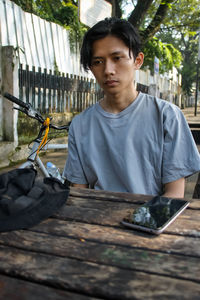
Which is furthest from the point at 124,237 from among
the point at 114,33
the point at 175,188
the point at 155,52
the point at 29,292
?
the point at 155,52

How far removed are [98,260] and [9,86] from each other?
424 centimetres

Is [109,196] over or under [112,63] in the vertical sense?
under

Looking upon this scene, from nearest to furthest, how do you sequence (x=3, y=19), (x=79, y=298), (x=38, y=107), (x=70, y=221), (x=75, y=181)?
(x=79, y=298) < (x=70, y=221) < (x=75, y=181) < (x=3, y=19) < (x=38, y=107)

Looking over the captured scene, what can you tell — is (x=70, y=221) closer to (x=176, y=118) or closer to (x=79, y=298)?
(x=79, y=298)

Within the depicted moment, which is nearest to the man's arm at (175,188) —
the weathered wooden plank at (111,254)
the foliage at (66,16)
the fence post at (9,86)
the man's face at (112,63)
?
the man's face at (112,63)

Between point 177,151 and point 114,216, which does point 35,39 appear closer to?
point 177,151

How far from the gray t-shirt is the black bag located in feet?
2.09

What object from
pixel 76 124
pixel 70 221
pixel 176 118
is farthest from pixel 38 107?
pixel 70 221

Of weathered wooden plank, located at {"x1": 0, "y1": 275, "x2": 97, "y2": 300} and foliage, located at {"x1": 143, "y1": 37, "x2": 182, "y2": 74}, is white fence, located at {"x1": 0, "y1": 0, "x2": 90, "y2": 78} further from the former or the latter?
foliage, located at {"x1": 143, "y1": 37, "x2": 182, "y2": 74}

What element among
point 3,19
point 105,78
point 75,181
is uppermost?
point 3,19

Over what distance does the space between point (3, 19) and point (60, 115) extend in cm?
194

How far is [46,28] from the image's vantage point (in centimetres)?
610

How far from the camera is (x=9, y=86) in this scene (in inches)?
182

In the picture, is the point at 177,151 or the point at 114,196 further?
the point at 177,151
